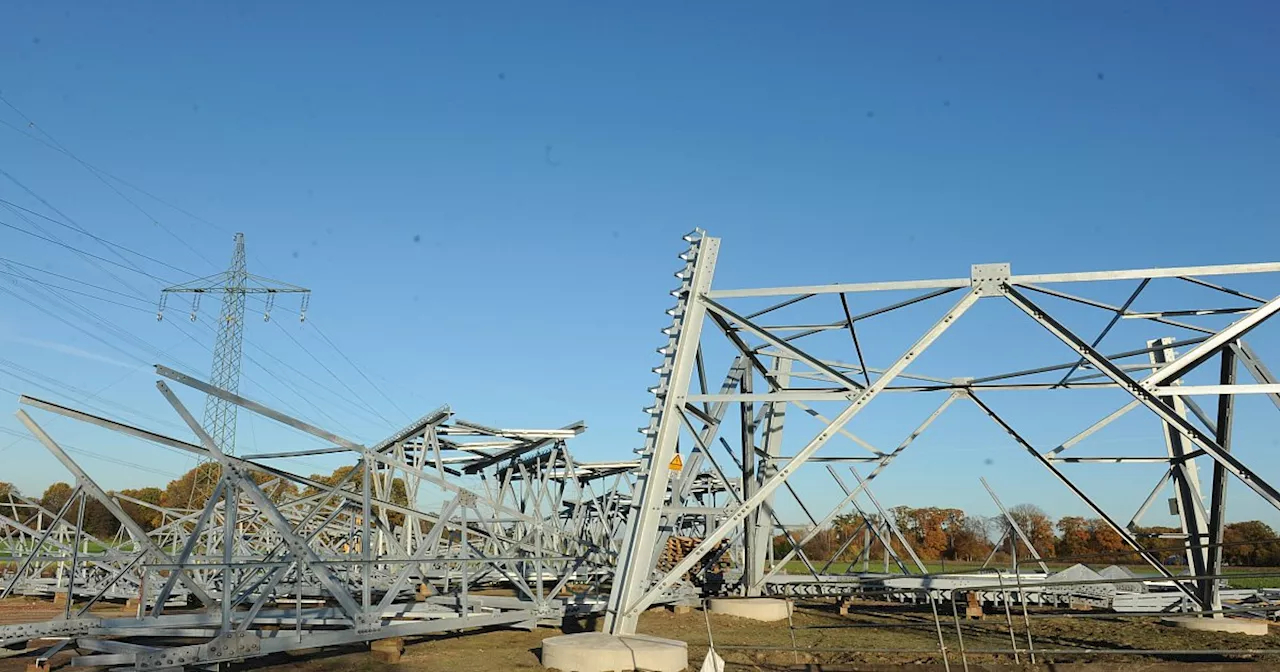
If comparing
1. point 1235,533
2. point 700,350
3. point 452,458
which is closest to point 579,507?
point 452,458

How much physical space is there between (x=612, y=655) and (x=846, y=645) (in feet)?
18.5

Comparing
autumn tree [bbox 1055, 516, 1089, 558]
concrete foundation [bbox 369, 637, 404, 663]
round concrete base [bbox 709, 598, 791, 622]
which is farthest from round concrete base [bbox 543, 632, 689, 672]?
autumn tree [bbox 1055, 516, 1089, 558]

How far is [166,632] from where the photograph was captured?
14.5 metres

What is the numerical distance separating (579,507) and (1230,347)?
1761cm

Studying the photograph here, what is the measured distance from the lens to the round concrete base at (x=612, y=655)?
12273 millimetres

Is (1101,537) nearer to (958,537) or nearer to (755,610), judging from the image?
(958,537)

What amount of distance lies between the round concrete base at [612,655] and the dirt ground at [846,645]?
648 millimetres

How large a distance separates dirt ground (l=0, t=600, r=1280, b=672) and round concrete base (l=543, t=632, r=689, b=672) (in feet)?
2.13

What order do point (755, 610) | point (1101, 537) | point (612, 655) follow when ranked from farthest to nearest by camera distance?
point (1101, 537) < point (755, 610) < point (612, 655)

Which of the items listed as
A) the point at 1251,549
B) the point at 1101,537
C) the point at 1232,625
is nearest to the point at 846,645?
the point at 1232,625

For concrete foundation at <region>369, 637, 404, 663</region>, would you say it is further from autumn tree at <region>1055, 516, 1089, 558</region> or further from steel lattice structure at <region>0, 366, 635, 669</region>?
autumn tree at <region>1055, 516, 1089, 558</region>

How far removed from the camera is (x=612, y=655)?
12.3 m

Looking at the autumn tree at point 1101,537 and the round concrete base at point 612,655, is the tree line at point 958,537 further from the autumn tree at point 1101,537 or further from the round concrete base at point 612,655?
the round concrete base at point 612,655

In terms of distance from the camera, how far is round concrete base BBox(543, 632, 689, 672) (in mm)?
12273
